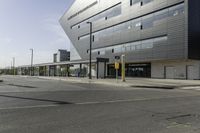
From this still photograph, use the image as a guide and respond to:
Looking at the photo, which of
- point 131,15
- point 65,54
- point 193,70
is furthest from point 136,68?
point 65,54

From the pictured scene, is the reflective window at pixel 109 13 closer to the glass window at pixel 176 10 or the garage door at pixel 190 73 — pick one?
the glass window at pixel 176 10

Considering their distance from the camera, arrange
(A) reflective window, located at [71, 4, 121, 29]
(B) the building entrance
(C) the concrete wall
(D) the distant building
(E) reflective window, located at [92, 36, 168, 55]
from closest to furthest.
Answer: (C) the concrete wall < (E) reflective window, located at [92, 36, 168, 55] < (B) the building entrance < (A) reflective window, located at [71, 4, 121, 29] < (D) the distant building

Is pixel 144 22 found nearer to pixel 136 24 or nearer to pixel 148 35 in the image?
pixel 136 24

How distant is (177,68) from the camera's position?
49.9 meters

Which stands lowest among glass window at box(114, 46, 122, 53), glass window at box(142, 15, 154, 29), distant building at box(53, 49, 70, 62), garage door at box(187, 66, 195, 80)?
garage door at box(187, 66, 195, 80)

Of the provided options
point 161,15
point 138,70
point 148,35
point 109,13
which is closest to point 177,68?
point 148,35

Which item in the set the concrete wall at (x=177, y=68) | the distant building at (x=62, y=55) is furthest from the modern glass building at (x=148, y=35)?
the distant building at (x=62, y=55)

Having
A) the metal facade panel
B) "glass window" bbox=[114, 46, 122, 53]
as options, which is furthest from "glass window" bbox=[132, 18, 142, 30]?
"glass window" bbox=[114, 46, 122, 53]

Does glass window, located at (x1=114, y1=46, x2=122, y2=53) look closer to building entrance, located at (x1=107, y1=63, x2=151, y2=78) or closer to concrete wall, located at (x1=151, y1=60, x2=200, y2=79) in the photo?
building entrance, located at (x1=107, y1=63, x2=151, y2=78)

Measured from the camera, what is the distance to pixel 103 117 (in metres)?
9.30

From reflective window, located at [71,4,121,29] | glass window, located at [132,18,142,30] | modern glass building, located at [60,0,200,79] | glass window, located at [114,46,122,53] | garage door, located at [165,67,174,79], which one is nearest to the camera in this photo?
modern glass building, located at [60,0,200,79]

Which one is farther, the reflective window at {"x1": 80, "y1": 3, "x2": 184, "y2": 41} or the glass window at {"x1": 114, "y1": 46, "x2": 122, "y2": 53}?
the glass window at {"x1": 114, "y1": 46, "x2": 122, "y2": 53}

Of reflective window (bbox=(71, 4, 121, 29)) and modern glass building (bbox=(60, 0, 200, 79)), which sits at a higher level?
reflective window (bbox=(71, 4, 121, 29))

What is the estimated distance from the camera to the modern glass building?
44.7 metres
